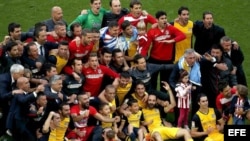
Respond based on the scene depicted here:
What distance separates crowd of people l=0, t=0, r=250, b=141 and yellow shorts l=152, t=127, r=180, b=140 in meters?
0.02

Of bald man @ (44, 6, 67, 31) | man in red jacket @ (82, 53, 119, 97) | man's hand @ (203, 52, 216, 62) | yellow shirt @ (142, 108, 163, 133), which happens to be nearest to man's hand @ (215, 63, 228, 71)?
man's hand @ (203, 52, 216, 62)

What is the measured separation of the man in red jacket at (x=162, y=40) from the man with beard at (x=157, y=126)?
0.74 meters

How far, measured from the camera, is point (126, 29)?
581 inches

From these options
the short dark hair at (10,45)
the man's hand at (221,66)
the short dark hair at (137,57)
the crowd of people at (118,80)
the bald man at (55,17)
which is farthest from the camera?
the bald man at (55,17)

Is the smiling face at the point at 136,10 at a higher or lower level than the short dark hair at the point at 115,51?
higher

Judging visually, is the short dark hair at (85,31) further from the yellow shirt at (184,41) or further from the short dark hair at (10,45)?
the yellow shirt at (184,41)

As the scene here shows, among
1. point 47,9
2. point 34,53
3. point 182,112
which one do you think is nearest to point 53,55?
point 34,53

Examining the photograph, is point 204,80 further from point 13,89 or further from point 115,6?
point 13,89

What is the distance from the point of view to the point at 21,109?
44.0 ft

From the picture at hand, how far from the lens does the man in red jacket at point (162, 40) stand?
15.2 meters

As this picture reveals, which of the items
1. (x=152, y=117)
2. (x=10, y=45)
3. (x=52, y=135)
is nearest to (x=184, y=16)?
(x=152, y=117)

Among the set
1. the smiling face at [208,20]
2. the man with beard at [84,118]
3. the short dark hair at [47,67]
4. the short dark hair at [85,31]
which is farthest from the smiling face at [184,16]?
the short dark hair at [47,67]

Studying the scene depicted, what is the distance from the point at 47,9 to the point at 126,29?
20.6 feet

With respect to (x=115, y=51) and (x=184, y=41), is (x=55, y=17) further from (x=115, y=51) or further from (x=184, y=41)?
(x=184, y=41)
